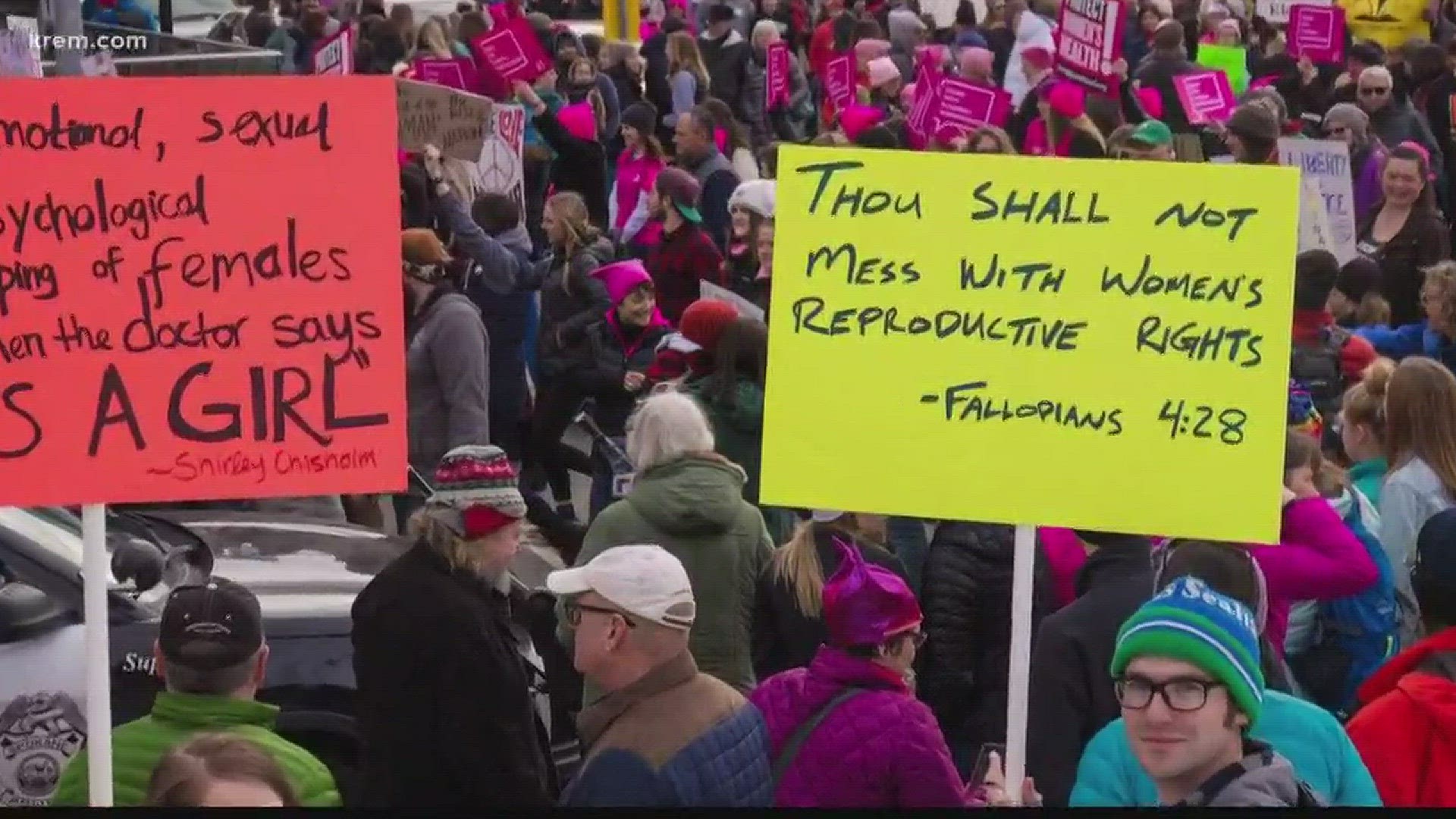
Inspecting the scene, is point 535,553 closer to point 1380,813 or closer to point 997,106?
point 997,106

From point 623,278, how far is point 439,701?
4823mm

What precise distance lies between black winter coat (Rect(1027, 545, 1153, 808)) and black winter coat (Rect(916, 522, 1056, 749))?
84 centimetres

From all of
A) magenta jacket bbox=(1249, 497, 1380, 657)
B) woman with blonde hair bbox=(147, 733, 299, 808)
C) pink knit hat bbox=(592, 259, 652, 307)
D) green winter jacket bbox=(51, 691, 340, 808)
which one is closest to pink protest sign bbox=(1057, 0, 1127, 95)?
pink knit hat bbox=(592, 259, 652, 307)

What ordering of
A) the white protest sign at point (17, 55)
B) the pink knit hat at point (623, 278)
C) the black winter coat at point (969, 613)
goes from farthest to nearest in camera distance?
the pink knit hat at point (623, 278) < the white protest sign at point (17, 55) < the black winter coat at point (969, 613)

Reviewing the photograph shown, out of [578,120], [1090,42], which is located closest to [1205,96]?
[1090,42]

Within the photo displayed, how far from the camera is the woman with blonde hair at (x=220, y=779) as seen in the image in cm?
373

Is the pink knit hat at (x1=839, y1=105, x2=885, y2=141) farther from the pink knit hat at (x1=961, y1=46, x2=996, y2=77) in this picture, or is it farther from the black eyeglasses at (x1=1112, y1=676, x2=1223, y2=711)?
the black eyeglasses at (x1=1112, y1=676, x2=1223, y2=711)

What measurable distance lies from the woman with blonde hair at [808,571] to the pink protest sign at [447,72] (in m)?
8.79

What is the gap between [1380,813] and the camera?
11.0 feet

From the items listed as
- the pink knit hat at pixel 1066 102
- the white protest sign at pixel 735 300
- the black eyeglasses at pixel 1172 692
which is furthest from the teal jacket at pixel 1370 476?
the pink knit hat at pixel 1066 102

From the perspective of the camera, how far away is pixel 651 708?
447 centimetres

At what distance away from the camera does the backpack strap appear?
458 cm

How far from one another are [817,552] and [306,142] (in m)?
2.11

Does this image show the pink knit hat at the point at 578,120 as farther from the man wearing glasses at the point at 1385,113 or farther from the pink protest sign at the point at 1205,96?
the man wearing glasses at the point at 1385,113
